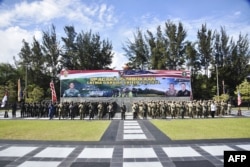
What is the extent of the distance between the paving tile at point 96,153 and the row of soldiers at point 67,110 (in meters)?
13.8

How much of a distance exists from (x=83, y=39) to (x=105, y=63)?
19.6 feet

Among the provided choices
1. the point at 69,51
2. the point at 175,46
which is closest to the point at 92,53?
the point at 69,51

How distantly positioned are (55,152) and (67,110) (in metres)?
16.6

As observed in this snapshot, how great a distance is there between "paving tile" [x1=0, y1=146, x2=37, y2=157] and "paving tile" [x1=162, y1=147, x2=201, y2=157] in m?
4.76

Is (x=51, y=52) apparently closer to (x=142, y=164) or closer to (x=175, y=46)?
(x=175, y=46)

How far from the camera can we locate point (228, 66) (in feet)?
173

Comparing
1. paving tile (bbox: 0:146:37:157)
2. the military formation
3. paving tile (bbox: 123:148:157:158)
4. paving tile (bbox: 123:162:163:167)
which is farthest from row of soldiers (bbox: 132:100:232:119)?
paving tile (bbox: 123:162:163:167)

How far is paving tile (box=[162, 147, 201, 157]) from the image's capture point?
389 inches

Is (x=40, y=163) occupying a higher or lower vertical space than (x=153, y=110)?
lower

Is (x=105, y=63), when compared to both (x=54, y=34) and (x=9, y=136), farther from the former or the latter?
(x=9, y=136)

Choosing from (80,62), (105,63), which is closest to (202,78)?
(105,63)

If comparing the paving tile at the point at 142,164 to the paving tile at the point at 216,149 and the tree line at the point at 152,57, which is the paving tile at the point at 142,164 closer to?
the paving tile at the point at 216,149

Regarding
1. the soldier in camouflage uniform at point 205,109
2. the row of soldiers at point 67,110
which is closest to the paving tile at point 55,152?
the row of soldiers at point 67,110

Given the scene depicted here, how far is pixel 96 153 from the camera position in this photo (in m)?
10.4
